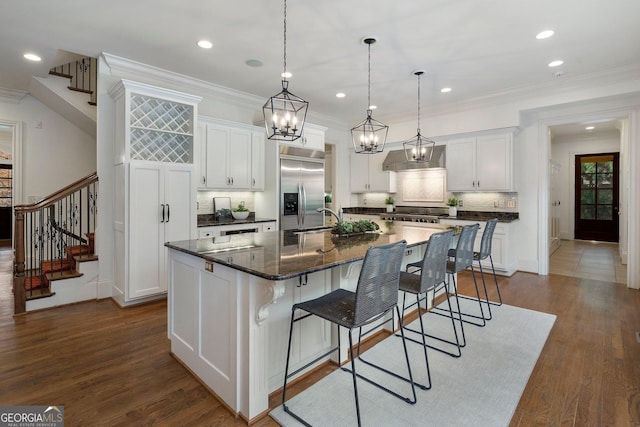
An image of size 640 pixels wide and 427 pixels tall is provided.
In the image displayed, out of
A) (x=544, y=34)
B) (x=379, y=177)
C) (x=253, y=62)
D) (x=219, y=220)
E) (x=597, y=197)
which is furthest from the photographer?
(x=597, y=197)

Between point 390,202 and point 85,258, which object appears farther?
point 390,202

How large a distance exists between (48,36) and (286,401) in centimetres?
423

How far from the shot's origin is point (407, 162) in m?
6.23

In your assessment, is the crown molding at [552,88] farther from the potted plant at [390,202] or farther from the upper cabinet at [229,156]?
the upper cabinet at [229,156]

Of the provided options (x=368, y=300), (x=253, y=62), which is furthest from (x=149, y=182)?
(x=368, y=300)

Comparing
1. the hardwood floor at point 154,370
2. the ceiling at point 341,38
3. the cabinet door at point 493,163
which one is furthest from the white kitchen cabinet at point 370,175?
the hardwood floor at point 154,370

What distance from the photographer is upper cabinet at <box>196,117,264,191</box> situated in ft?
14.9

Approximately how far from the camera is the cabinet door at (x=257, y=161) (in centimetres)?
510

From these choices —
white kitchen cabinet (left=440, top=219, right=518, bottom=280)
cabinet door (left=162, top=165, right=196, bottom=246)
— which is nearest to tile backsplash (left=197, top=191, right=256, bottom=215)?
cabinet door (left=162, top=165, right=196, bottom=246)

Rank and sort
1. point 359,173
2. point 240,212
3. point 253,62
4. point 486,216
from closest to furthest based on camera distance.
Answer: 1. point 253,62
2. point 240,212
3. point 486,216
4. point 359,173

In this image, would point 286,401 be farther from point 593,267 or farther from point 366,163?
point 593,267

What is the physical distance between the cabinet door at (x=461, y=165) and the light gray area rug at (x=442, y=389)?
310cm

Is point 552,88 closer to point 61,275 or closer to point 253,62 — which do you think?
point 253,62

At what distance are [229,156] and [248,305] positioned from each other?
3438mm
